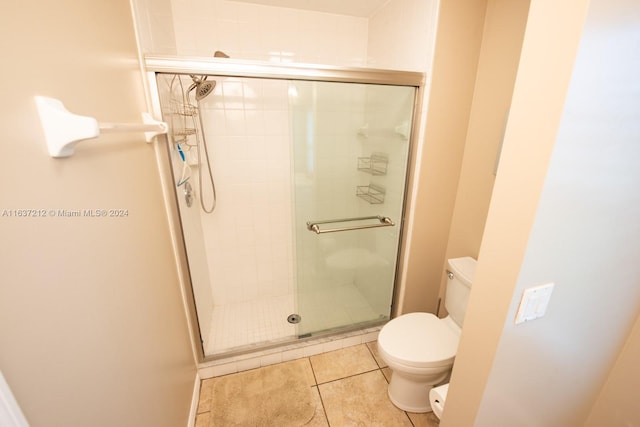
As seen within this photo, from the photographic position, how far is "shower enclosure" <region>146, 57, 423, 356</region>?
5.02 ft

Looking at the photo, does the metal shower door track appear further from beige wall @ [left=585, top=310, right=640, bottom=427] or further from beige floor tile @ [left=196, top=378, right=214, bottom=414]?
beige floor tile @ [left=196, top=378, right=214, bottom=414]

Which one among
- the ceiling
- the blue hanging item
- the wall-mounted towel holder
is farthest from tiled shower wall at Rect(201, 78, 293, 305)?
the wall-mounted towel holder

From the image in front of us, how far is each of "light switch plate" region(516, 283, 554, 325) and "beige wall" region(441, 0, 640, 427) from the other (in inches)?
1.1

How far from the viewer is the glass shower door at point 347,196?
156 centimetres

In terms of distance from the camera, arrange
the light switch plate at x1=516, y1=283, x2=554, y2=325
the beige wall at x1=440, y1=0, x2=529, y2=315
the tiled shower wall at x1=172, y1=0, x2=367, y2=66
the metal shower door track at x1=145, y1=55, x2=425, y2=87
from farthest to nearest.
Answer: the tiled shower wall at x1=172, y1=0, x2=367, y2=66 → the beige wall at x1=440, y1=0, x2=529, y2=315 → the metal shower door track at x1=145, y1=55, x2=425, y2=87 → the light switch plate at x1=516, y1=283, x2=554, y2=325

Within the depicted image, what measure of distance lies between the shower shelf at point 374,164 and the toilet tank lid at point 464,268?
73 centimetres

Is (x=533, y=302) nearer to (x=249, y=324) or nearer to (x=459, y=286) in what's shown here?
(x=459, y=286)

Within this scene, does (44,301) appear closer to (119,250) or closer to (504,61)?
(119,250)

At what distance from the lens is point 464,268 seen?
56.9 inches

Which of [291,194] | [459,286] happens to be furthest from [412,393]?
[291,194]

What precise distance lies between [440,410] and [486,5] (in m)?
2.01

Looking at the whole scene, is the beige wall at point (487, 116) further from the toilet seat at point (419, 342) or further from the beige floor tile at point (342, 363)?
the beige floor tile at point (342, 363)

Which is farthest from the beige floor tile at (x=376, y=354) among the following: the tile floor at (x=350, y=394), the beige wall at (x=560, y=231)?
the beige wall at (x=560, y=231)

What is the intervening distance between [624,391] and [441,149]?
4.30 feet
